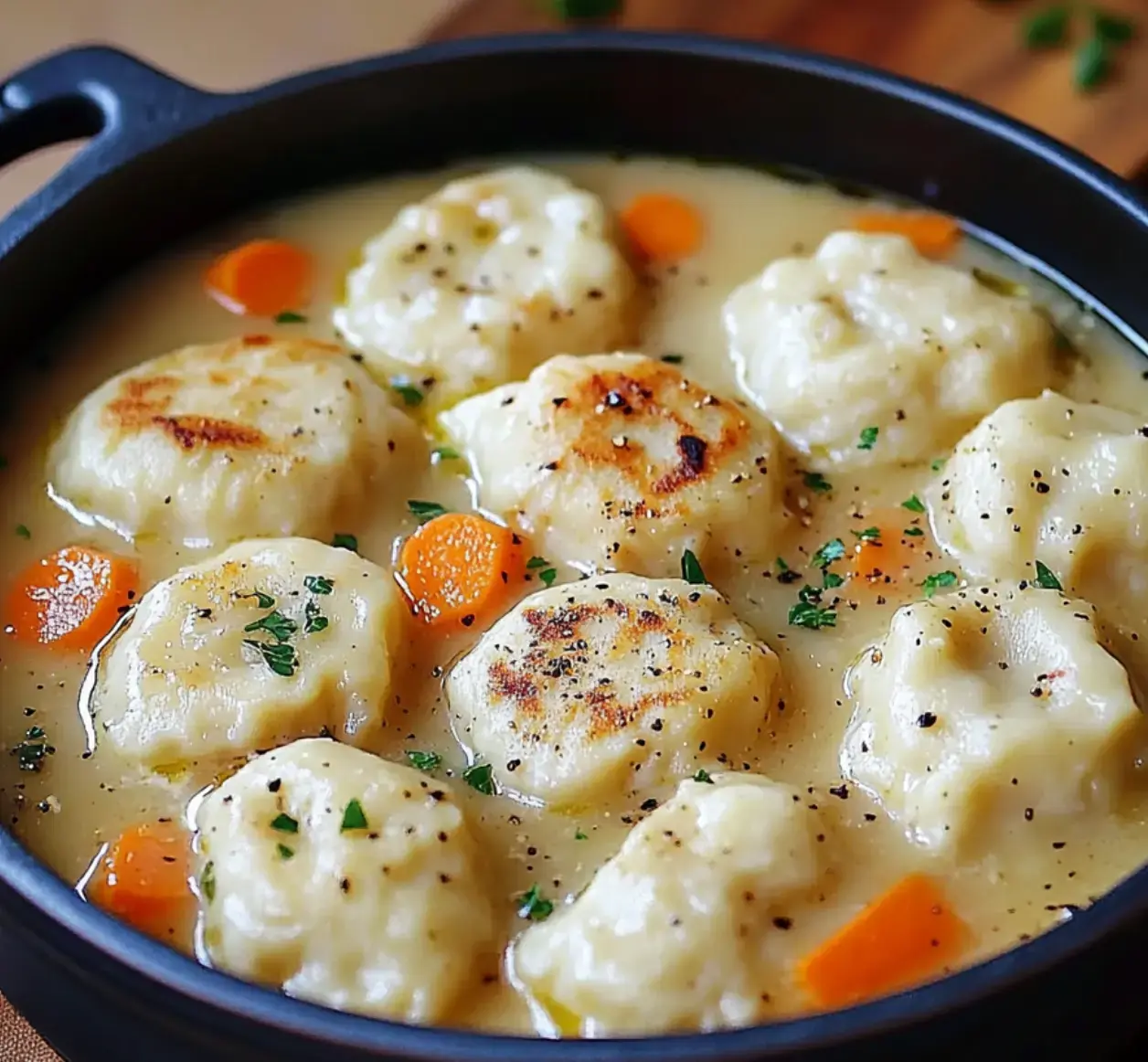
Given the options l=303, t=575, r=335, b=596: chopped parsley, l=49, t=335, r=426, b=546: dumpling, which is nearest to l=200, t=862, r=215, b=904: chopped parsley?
l=303, t=575, r=335, b=596: chopped parsley

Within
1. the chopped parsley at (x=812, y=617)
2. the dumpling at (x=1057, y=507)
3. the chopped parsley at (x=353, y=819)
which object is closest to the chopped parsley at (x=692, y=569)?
the chopped parsley at (x=812, y=617)

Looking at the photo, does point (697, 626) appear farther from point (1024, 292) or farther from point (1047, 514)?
point (1024, 292)

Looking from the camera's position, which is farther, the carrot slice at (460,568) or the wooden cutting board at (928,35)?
the wooden cutting board at (928,35)

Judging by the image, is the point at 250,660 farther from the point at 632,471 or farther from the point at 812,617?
the point at 812,617

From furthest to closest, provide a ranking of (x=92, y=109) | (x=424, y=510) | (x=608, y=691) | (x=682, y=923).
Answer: (x=92, y=109) < (x=424, y=510) < (x=608, y=691) < (x=682, y=923)

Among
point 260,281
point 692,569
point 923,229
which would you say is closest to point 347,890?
point 692,569

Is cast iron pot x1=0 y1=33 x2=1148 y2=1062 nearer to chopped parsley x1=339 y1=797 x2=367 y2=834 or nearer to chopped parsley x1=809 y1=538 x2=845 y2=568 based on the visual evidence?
chopped parsley x1=809 y1=538 x2=845 y2=568

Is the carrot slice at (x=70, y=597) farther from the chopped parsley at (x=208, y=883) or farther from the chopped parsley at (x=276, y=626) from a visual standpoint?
the chopped parsley at (x=208, y=883)
